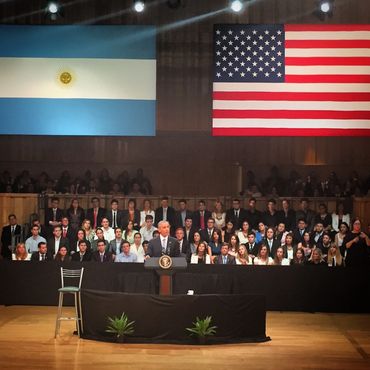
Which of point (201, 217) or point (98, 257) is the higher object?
point (201, 217)

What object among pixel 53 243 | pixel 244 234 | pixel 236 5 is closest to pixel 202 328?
pixel 244 234

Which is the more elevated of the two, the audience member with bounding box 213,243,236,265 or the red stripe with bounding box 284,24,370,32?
the red stripe with bounding box 284,24,370,32

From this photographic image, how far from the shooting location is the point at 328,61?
1420cm

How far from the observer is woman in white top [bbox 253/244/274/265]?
1371cm

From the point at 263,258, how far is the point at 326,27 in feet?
15.4

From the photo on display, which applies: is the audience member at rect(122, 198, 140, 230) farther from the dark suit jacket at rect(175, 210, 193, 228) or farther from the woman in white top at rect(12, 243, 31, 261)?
the woman in white top at rect(12, 243, 31, 261)

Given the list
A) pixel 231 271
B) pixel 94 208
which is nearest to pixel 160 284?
pixel 231 271

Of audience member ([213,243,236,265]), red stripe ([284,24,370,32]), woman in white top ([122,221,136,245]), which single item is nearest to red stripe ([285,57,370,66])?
red stripe ([284,24,370,32])

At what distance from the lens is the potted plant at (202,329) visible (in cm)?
1011

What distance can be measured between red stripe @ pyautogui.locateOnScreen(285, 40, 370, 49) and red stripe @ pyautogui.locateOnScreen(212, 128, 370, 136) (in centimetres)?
165

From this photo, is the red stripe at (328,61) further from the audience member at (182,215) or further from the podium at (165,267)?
the podium at (165,267)

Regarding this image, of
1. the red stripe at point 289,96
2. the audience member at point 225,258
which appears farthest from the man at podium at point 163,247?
the red stripe at point 289,96

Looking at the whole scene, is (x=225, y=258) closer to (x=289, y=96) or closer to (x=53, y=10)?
(x=289, y=96)

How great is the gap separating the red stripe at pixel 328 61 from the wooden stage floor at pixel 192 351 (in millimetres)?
5177
